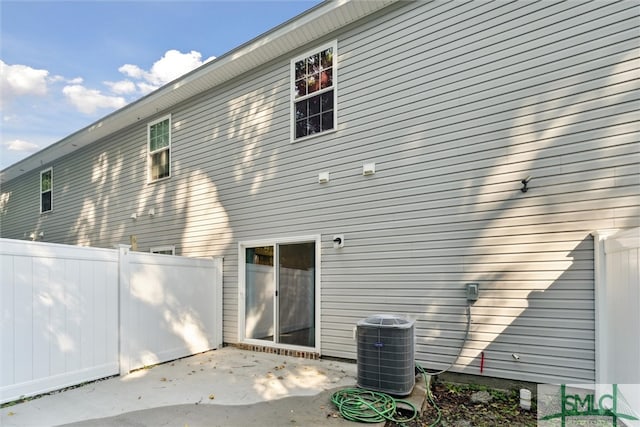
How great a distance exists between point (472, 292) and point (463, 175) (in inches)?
55.6

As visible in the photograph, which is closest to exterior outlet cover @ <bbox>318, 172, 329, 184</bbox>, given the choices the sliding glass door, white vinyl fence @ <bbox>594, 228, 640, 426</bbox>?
the sliding glass door

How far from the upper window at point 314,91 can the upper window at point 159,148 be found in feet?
11.9

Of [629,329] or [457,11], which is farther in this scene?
[457,11]

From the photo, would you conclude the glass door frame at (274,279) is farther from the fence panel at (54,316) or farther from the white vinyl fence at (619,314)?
the white vinyl fence at (619,314)

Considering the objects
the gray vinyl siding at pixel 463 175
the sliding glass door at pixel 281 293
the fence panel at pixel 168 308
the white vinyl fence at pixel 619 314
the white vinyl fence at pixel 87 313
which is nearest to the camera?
the white vinyl fence at pixel 619 314

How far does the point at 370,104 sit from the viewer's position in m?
5.10

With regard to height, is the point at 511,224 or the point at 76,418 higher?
the point at 511,224

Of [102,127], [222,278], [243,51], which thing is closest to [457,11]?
[243,51]

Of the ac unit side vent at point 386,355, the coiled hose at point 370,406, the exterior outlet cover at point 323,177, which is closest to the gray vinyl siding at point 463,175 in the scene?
the exterior outlet cover at point 323,177

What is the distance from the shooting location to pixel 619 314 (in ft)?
10.1

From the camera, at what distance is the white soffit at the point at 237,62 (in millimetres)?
5145

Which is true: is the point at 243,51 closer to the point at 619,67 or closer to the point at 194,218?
the point at 194,218

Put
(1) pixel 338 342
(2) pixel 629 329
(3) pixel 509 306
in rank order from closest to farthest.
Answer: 1. (2) pixel 629 329
2. (3) pixel 509 306
3. (1) pixel 338 342

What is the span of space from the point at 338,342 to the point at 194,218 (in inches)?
156
